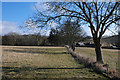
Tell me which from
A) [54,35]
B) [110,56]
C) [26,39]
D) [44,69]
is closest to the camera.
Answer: [44,69]

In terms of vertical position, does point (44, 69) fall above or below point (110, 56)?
above

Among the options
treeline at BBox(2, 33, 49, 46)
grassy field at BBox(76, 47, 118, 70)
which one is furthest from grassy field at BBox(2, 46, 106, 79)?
grassy field at BBox(76, 47, 118, 70)

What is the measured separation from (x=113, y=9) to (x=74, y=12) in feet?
9.73

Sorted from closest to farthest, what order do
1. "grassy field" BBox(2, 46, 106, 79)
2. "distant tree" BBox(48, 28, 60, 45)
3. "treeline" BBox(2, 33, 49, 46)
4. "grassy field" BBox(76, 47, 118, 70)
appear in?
"grassy field" BBox(2, 46, 106, 79)
"grassy field" BBox(76, 47, 118, 70)
"distant tree" BBox(48, 28, 60, 45)
"treeline" BBox(2, 33, 49, 46)

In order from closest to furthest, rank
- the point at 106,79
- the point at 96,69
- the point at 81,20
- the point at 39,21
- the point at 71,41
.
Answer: the point at 106,79
the point at 96,69
the point at 39,21
the point at 81,20
the point at 71,41

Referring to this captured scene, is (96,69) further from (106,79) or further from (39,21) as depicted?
(39,21)

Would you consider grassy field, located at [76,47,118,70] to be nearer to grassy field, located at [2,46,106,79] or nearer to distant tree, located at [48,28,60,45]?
grassy field, located at [2,46,106,79]

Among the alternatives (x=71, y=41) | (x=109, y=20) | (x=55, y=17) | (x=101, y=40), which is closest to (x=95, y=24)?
(x=109, y=20)

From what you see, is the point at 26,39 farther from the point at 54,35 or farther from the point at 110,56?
the point at 110,56

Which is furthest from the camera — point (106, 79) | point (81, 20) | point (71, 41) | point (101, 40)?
point (71, 41)

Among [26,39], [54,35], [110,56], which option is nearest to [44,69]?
[110,56]

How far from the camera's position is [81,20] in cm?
1059

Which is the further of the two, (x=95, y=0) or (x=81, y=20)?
(x=81, y=20)

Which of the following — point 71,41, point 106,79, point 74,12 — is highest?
point 74,12
